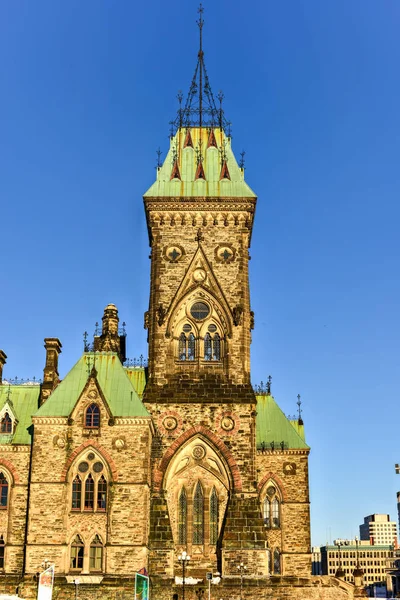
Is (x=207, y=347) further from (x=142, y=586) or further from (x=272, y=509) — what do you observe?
(x=142, y=586)

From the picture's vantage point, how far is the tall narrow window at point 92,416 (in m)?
50.0

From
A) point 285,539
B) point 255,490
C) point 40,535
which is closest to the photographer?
point 40,535

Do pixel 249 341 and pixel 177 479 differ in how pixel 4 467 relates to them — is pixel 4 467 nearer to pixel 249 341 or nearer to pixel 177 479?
pixel 177 479

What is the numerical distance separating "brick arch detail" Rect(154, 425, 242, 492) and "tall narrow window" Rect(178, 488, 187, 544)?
5.96 feet

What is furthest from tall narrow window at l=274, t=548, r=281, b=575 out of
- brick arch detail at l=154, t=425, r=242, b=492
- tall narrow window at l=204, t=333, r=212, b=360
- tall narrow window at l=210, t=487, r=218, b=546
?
tall narrow window at l=204, t=333, r=212, b=360

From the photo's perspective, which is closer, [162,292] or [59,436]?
[59,436]

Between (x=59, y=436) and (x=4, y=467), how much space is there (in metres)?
4.87

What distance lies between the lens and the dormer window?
53.3 meters

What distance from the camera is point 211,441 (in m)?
52.0

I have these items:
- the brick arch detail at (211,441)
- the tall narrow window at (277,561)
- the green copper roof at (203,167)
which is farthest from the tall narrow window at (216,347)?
the tall narrow window at (277,561)

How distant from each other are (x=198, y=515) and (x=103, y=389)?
9869 millimetres

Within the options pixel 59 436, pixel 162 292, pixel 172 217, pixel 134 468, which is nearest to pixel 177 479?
pixel 134 468

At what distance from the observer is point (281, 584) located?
48281 mm

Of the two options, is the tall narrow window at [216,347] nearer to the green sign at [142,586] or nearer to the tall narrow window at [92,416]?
the tall narrow window at [92,416]
